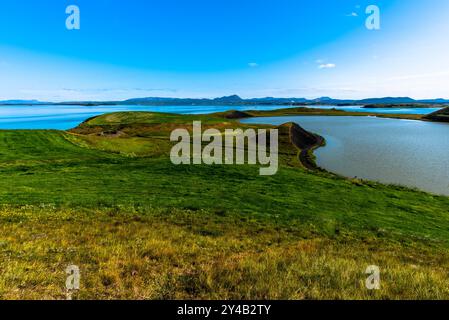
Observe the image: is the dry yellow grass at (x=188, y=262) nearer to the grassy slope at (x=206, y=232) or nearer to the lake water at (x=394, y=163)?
the grassy slope at (x=206, y=232)

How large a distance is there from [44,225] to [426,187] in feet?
167

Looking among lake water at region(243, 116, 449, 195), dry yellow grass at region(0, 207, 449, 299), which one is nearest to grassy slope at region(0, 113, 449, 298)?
dry yellow grass at region(0, 207, 449, 299)

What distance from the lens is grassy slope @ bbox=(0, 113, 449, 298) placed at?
7.59m

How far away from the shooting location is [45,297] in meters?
6.71

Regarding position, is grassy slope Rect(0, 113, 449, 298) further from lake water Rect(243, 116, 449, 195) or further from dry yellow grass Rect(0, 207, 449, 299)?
lake water Rect(243, 116, 449, 195)

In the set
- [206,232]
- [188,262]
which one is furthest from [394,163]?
[188,262]

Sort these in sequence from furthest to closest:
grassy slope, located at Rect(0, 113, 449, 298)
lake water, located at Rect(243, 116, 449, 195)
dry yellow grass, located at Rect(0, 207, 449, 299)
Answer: lake water, located at Rect(243, 116, 449, 195) < grassy slope, located at Rect(0, 113, 449, 298) < dry yellow grass, located at Rect(0, 207, 449, 299)

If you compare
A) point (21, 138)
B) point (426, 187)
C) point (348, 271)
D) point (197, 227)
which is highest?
point (21, 138)

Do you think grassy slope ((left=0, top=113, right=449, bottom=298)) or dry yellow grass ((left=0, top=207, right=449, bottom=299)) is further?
grassy slope ((left=0, top=113, right=449, bottom=298))

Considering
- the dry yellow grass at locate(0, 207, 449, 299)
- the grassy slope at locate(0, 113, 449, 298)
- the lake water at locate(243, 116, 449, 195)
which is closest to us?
the dry yellow grass at locate(0, 207, 449, 299)

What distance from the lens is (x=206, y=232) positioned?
15453 millimetres

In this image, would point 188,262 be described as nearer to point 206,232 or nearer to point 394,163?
point 206,232
